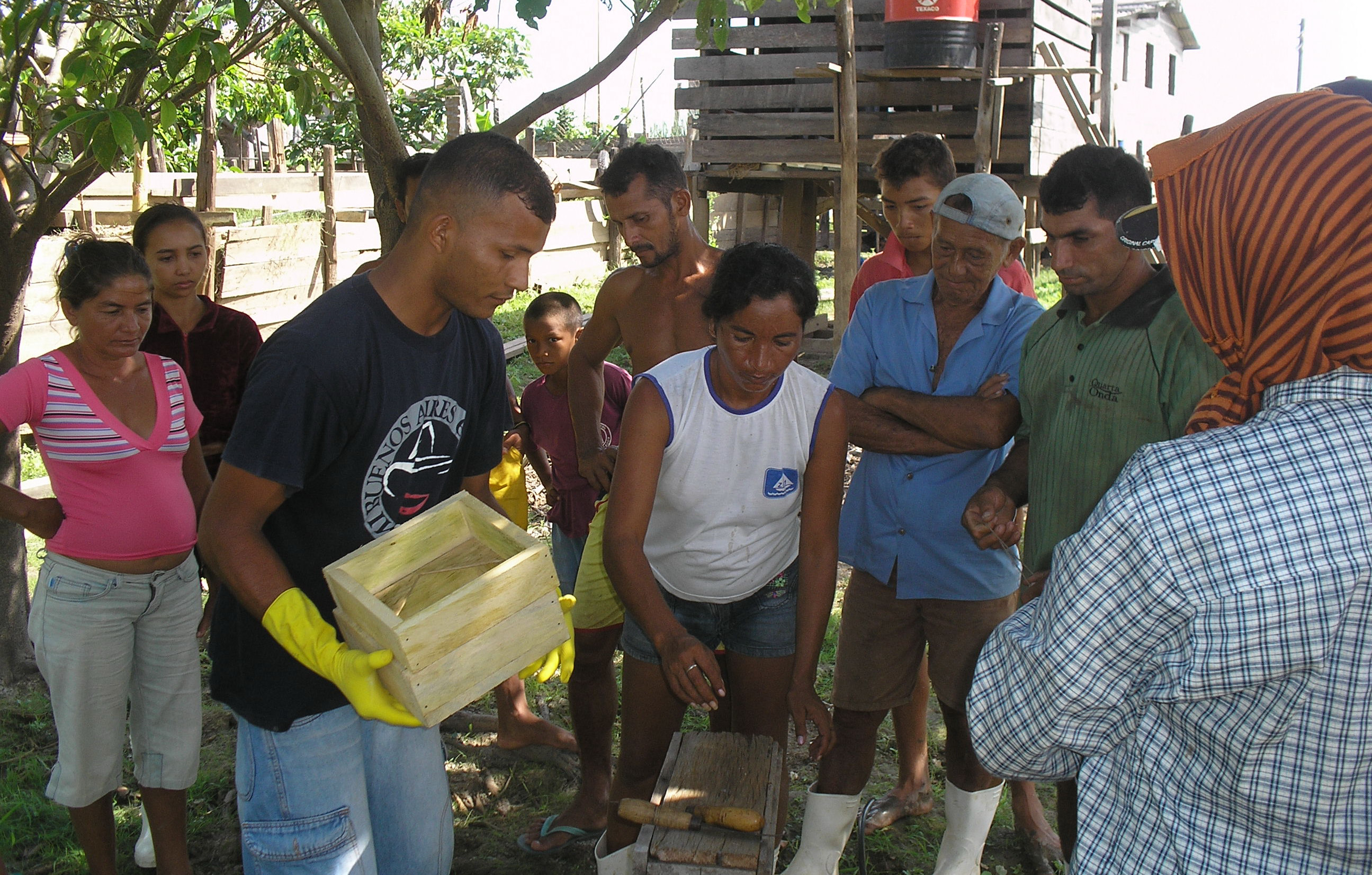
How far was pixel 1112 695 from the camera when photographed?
136cm

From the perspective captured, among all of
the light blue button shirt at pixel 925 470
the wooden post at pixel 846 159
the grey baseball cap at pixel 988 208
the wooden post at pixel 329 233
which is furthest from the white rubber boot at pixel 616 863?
the wooden post at pixel 329 233

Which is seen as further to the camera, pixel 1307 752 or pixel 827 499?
pixel 827 499

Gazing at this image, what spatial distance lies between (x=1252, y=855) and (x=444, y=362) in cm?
173

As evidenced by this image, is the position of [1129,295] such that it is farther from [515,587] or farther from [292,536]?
[292,536]

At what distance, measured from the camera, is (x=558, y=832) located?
3.38m

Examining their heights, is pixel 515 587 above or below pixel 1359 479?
below

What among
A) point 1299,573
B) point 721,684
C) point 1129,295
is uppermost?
point 1129,295

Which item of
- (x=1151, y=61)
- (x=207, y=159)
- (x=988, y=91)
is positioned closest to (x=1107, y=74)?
(x=988, y=91)

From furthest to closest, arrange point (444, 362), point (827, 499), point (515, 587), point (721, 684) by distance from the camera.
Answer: point (827, 499) < point (721, 684) < point (444, 362) < point (515, 587)

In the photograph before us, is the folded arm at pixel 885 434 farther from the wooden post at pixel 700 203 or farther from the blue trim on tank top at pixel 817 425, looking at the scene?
the wooden post at pixel 700 203

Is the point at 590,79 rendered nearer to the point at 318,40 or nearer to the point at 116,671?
the point at 318,40

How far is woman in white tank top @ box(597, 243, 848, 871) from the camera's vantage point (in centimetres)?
257

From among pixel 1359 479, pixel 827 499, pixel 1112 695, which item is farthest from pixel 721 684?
pixel 1359 479

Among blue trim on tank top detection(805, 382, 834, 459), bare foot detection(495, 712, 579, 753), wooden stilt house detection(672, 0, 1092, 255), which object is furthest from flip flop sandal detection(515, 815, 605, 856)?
wooden stilt house detection(672, 0, 1092, 255)
